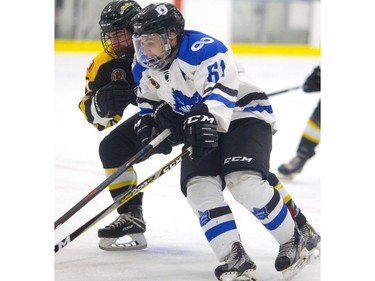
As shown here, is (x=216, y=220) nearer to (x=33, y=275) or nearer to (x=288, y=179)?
(x=33, y=275)

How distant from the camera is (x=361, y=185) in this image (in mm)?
1858

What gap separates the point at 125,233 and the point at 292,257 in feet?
2.13

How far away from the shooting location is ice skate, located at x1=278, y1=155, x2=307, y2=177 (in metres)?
4.09

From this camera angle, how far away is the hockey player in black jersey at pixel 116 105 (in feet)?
8.63

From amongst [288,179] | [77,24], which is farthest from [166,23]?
[77,24]

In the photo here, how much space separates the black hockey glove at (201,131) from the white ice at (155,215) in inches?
16.7

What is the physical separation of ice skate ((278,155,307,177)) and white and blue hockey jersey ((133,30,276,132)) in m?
1.59

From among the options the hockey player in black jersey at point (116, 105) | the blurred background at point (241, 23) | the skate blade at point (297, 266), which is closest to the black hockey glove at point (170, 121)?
the hockey player in black jersey at point (116, 105)

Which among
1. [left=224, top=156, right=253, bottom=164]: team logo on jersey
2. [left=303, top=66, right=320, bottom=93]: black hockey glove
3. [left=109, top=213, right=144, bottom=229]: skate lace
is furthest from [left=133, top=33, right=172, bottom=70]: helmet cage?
[left=303, top=66, right=320, bottom=93]: black hockey glove

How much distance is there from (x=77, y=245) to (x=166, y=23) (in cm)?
85

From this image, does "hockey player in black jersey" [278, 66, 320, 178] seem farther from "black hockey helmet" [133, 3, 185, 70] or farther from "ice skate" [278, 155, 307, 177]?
"black hockey helmet" [133, 3, 185, 70]

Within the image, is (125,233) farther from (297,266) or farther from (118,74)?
(297,266)

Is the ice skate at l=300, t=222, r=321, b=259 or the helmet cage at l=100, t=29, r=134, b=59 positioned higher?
the helmet cage at l=100, t=29, r=134, b=59

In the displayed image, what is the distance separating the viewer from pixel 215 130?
221 centimetres
